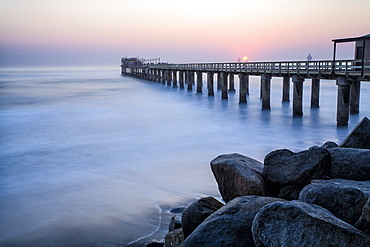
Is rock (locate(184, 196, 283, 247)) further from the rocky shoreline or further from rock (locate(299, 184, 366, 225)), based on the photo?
rock (locate(299, 184, 366, 225))

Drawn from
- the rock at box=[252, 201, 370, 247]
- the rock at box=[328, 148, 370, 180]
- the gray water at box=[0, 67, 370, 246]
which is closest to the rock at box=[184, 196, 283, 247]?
the rock at box=[252, 201, 370, 247]

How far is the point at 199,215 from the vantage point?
16.3ft

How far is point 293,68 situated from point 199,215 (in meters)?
17.2

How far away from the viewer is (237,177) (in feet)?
19.3

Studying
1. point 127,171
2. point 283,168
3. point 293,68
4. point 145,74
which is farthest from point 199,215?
point 145,74

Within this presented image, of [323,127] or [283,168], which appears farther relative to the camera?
[323,127]

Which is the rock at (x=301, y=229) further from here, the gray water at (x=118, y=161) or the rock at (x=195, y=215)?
the gray water at (x=118, y=161)

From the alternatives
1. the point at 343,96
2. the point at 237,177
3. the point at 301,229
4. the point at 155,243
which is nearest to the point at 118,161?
the point at 155,243

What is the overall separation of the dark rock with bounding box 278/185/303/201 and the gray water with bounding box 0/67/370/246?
2303 mm

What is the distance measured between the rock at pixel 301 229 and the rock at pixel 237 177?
1.99m

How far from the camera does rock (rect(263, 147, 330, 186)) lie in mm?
5531

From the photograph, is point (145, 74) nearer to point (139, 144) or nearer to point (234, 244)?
point (139, 144)

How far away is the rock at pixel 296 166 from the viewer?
18.1 feet

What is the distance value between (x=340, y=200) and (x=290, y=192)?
1.48 meters
